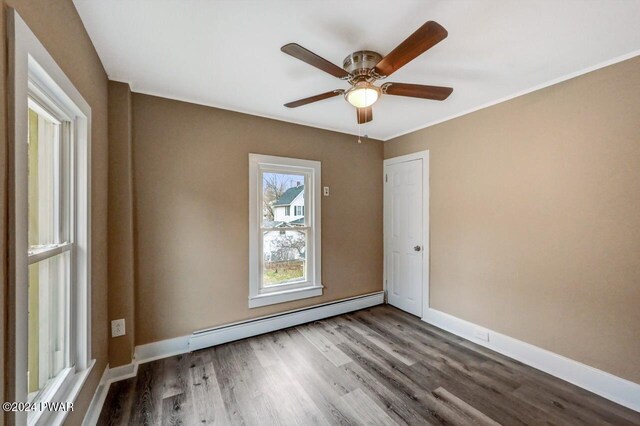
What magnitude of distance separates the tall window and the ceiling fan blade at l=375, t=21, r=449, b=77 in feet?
5.75

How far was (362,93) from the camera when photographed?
67.7 inches

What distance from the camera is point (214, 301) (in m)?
2.62

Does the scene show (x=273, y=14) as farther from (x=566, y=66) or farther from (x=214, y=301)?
(x=214, y=301)

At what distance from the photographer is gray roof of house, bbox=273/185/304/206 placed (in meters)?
3.07

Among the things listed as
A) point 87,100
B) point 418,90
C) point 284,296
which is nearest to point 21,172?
point 87,100

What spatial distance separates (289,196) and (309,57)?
6.17 ft

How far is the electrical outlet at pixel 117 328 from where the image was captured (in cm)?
206

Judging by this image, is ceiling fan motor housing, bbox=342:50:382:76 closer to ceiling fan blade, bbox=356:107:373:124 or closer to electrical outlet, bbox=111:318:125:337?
ceiling fan blade, bbox=356:107:373:124

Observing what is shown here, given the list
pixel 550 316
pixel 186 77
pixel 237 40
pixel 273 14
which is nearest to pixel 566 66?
pixel 550 316

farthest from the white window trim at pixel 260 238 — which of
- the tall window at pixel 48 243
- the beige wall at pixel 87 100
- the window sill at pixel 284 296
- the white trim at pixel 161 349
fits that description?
the tall window at pixel 48 243

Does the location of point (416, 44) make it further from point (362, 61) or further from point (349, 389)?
point (349, 389)

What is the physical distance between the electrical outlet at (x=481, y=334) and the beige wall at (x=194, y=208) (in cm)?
180

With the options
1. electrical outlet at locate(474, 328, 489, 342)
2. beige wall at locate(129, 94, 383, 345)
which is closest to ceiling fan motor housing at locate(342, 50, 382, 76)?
beige wall at locate(129, 94, 383, 345)

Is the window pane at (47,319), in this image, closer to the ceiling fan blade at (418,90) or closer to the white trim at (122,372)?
the white trim at (122,372)
